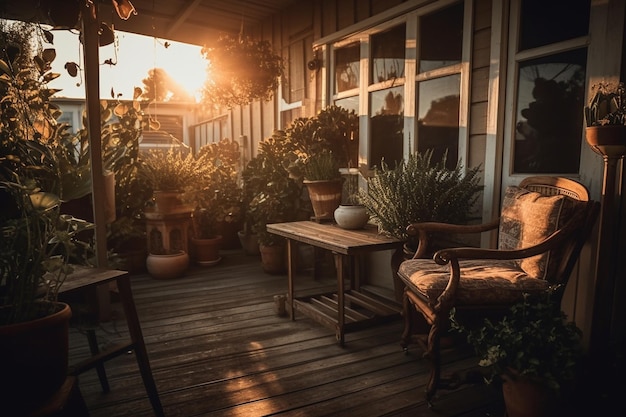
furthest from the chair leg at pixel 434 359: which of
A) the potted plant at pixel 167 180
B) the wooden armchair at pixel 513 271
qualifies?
the potted plant at pixel 167 180

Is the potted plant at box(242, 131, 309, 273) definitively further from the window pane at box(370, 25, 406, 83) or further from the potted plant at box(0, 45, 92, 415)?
the potted plant at box(0, 45, 92, 415)

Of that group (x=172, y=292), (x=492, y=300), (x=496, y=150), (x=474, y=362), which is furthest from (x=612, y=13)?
(x=172, y=292)

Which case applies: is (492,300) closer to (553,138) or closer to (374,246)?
(374,246)

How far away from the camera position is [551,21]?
2283 millimetres

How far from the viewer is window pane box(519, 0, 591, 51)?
2160 millimetres

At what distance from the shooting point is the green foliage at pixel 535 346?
1.52m

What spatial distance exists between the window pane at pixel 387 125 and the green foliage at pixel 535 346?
1.86m

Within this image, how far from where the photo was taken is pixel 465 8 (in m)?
2.72

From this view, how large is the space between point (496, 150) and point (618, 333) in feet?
3.85

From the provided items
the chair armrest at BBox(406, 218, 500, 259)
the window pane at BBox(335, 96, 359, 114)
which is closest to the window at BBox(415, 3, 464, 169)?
the chair armrest at BBox(406, 218, 500, 259)

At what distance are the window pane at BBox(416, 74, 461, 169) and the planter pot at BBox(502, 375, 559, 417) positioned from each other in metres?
1.66

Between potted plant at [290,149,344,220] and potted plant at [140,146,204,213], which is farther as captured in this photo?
potted plant at [140,146,204,213]

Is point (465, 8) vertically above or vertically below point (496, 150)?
above

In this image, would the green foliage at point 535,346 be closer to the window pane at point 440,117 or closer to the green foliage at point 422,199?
the green foliage at point 422,199
